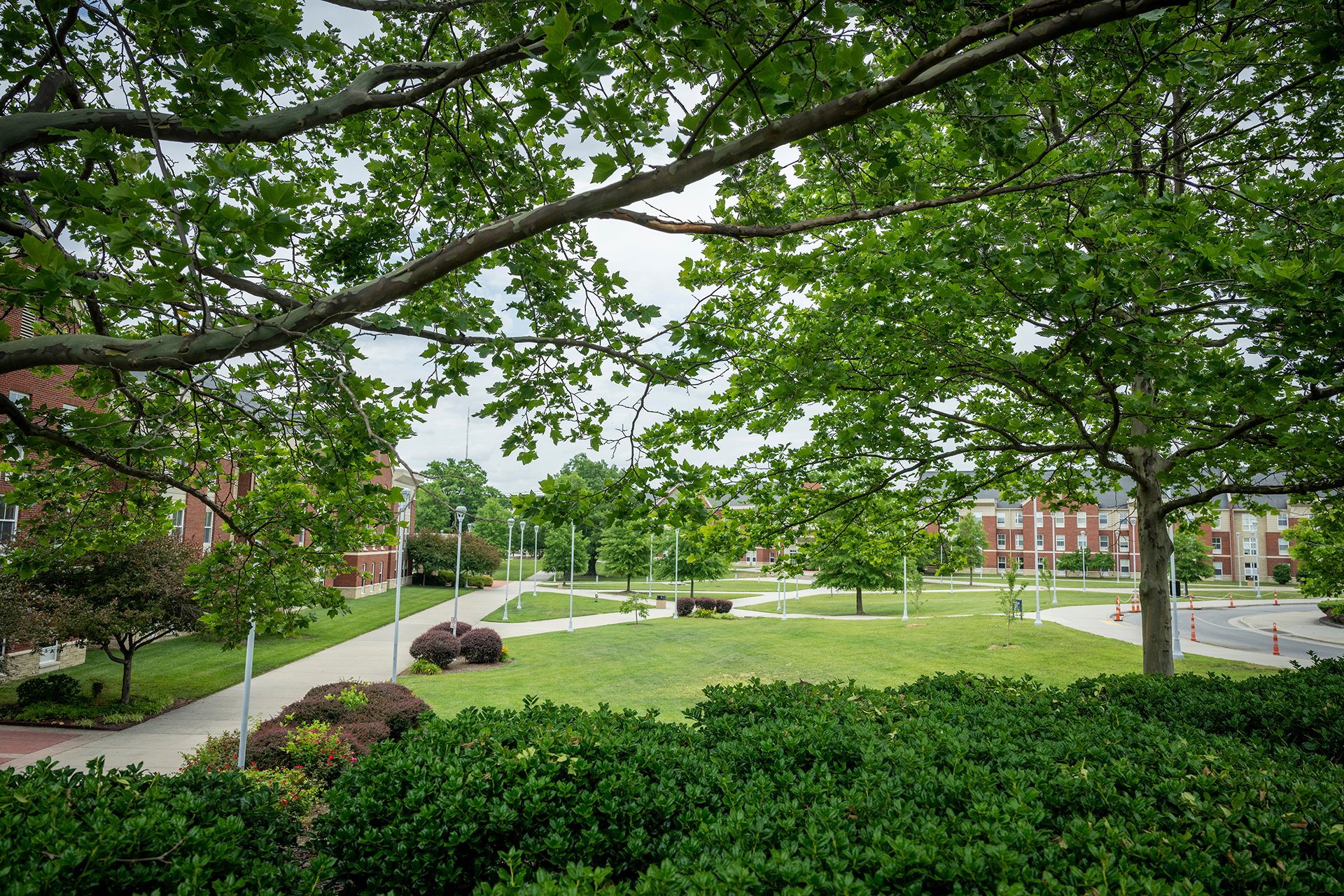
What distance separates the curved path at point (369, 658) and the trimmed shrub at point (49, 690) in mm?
1167

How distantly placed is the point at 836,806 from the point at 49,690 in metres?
18.3

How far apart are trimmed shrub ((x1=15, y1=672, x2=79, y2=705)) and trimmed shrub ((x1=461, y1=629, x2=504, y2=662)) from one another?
9.32 meters

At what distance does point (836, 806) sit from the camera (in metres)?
3.56

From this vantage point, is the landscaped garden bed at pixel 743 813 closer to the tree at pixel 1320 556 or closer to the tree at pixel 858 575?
the tree at pixel 1320 556

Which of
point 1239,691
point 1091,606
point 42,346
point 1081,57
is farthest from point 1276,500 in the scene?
point 42,346

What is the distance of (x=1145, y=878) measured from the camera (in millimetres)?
2727

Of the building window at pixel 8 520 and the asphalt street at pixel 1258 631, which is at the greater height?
the building window at pixel 8 520

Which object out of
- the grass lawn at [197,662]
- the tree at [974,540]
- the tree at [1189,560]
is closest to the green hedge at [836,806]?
the grass lawn at [197,662]

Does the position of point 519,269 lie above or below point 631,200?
above

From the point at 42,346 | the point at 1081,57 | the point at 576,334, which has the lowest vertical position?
the point at 42,346

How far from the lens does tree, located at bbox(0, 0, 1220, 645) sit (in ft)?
9.45

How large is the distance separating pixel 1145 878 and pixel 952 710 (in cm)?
310

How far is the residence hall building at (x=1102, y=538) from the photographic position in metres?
62.8

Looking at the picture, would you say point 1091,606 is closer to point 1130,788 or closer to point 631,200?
point 1130,788
